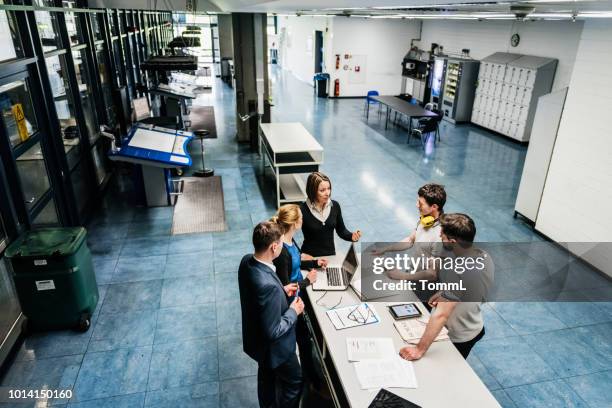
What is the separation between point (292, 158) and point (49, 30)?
389 centimetres

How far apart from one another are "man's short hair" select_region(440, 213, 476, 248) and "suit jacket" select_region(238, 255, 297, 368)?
1.18m

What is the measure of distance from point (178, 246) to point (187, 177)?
2.82 metres

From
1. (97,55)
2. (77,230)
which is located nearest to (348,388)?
(77,230)

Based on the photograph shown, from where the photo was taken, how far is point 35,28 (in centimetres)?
458

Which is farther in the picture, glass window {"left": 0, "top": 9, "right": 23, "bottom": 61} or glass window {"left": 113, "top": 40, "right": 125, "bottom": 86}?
glass window {"left": 113, "top": 40, "right": 125, "bottom": 86}

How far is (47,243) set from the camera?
3758 millimetres

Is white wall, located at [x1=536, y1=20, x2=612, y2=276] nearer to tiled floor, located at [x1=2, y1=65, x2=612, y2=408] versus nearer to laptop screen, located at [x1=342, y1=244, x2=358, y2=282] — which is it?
tiled floor, located at [x1=2, y1=65, x2=612, y2=408]

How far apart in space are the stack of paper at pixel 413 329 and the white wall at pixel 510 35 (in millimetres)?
9333

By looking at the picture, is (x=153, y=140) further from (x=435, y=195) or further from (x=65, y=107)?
(x=435, y=195)

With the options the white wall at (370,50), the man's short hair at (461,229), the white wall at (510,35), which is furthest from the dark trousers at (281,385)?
the white wall at (370,50)

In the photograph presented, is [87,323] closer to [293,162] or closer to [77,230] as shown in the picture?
[77,230]

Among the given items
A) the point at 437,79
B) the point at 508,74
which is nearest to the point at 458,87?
the point at 437,79

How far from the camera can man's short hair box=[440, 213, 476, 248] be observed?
263 cm

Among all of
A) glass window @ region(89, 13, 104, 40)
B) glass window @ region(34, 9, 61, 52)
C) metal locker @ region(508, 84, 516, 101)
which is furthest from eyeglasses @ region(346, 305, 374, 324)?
metal locker @ region(508, 84, 516, 101)
